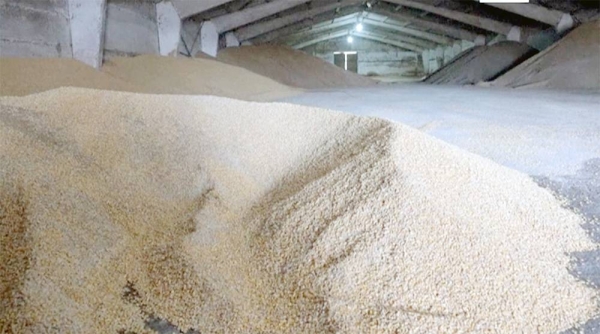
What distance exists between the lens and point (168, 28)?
6.95 metres

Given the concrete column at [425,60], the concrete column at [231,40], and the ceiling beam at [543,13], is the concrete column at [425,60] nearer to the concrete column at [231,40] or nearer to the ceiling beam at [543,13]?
the ceiling beam at [543,13]

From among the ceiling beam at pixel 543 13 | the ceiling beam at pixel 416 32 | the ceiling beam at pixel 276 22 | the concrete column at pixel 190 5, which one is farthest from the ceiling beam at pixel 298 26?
the concrete column at pixel 190 5

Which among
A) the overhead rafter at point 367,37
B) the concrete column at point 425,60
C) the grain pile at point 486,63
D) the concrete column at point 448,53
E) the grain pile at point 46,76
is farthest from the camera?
the concrete column at point 425,60

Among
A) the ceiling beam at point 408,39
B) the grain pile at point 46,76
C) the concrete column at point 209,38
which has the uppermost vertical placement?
the ceiling beam at point 408,39

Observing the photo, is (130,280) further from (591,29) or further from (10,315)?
(591,29)

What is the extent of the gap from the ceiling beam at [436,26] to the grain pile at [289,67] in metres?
2.65

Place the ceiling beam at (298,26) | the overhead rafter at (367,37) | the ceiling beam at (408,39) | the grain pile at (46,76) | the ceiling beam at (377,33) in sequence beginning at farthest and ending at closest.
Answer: the overhead rafter at (367,37) → the ceiling beam at (408,39) → the ceiling beam at (377,33) → the ceiling beam at (298,26) → the grain pile at (46,76)

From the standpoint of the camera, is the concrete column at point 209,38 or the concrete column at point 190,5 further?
the concrete column at point 209,38

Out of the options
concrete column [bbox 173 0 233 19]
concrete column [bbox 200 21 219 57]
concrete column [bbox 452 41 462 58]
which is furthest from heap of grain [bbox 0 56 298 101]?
concrete column [bbox 452 41 462 58]

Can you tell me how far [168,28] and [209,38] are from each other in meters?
2.01

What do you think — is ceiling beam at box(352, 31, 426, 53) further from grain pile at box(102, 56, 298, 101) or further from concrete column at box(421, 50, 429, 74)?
grain pile at box(102, 56, 298, 101)

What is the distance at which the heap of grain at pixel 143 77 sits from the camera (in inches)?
161

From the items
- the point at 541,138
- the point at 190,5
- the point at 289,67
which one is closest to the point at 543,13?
the point at 289,67

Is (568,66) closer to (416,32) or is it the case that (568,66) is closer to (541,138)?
(541,138)
